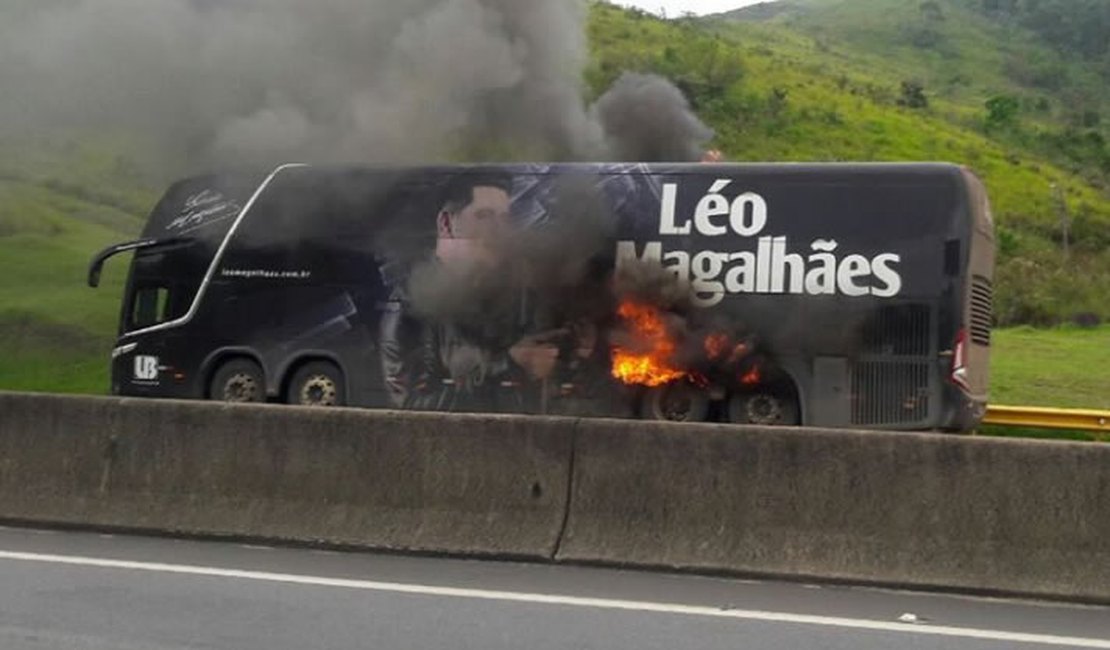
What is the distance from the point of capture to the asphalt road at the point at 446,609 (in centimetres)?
617

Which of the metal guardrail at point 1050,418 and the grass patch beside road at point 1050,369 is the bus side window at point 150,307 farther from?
the grass patch beside road at point 1050,369

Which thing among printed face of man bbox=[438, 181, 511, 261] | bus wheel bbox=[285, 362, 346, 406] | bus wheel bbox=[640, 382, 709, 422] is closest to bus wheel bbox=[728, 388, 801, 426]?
bus wheel bbox=[640, 382, 709, 422]

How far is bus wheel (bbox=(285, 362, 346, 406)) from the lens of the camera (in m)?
15.1

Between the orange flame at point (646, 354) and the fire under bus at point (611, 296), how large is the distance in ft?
0.07

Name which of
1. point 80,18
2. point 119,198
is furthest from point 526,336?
point 119,198

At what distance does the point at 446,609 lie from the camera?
6.75 m

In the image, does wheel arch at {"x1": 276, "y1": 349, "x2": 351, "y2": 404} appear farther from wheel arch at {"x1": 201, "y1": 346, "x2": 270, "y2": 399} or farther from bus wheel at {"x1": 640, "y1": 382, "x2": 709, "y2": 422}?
bus wheel at {"x1": 640, "y1": 382, "x2": 709, "y2": 422}

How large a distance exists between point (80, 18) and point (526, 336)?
28.2 ft

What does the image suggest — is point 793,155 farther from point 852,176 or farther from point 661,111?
point 852,176

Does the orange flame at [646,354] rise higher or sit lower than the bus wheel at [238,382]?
higher

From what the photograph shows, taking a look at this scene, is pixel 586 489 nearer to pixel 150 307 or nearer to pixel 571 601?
pixel 571 601
